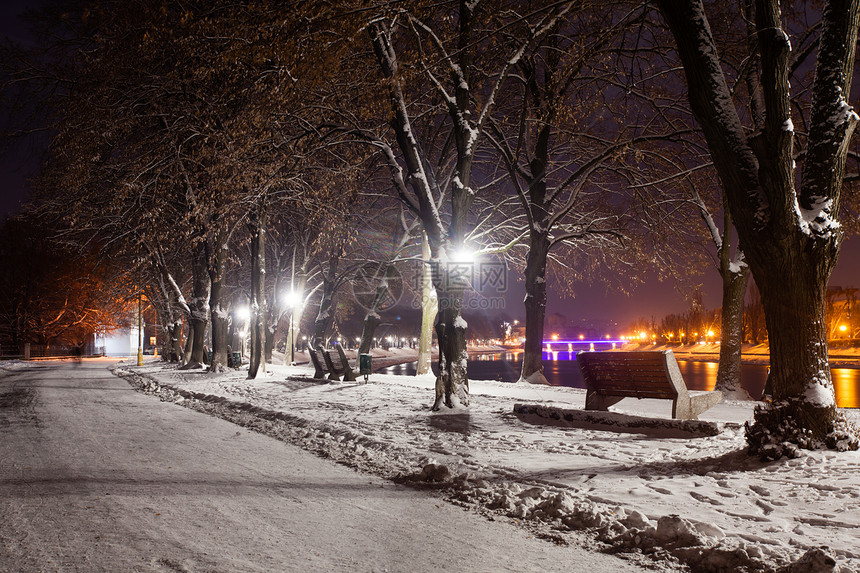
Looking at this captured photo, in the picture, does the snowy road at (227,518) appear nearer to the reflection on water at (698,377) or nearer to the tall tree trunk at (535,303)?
the tall tree trunk at (535,303)

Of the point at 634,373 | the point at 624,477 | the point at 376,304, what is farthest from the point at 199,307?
the point at 624,477

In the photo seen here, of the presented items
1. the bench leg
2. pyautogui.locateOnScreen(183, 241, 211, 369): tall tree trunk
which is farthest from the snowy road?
pyautogui.locateOnScreen(183, 241, 211, 369): tall tree trunk

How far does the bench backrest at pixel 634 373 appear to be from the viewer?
27.6 feet

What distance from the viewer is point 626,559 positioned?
3.89 meters

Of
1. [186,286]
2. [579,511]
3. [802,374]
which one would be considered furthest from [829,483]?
[186,286]

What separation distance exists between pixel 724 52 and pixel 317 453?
10.6 metres

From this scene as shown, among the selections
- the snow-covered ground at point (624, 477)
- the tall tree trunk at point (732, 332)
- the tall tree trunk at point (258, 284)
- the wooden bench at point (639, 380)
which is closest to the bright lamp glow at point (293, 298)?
the tall tree trunk at point (258, 284)

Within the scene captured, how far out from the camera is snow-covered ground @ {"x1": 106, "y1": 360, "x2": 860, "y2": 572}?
13.2 ft

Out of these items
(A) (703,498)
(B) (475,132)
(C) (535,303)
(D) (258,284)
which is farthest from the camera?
(D) (258,284)

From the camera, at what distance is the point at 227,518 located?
4.65 m

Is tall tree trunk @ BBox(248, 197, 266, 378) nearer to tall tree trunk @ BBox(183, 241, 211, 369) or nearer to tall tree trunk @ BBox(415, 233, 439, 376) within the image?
tall tree trunk @ BBox(415, 233, 439, 376)

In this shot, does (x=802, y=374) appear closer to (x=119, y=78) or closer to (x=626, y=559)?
(x=626, y=559)

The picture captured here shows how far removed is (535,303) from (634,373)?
32.3 ft

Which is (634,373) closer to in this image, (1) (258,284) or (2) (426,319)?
(2) (426,319)
